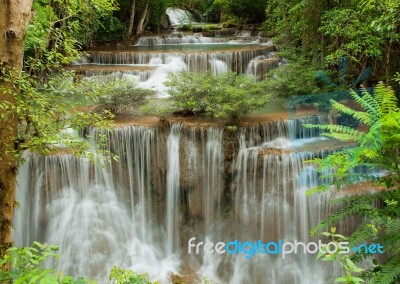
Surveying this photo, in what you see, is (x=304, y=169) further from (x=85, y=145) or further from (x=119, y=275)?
(x=119, y=275)

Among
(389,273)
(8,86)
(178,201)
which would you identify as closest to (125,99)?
(178,201)

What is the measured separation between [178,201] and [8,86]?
17.1 ft

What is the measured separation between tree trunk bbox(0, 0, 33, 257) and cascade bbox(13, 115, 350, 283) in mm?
3979

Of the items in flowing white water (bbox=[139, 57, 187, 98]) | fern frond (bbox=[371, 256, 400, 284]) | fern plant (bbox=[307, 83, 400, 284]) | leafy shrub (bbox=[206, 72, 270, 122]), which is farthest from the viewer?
flowing white water (bbox=[139, 57, 187, 98])

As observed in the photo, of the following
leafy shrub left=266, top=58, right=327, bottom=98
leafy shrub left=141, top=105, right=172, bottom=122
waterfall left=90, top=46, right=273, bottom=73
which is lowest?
leafy shrub left=141, top=105, right=172, bottom=122

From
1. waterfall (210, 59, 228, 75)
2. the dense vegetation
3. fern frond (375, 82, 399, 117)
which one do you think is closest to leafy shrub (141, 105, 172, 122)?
the dense vegetation

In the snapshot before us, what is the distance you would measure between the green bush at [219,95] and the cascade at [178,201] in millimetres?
455

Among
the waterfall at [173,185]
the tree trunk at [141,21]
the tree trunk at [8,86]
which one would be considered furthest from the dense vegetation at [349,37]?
the tree trunk at [141,21]

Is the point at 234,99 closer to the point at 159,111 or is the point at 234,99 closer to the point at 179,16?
A: the point at 159,111

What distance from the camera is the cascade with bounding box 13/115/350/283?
26.5 feet

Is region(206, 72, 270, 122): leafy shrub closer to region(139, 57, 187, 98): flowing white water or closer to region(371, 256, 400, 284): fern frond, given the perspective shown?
region(139, 57, 187, 98): flowing white water

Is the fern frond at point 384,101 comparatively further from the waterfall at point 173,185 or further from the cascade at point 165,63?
the cascade at point 165,63

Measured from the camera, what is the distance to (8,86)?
13.0 ft

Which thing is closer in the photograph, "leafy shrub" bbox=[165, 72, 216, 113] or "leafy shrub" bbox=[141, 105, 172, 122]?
"leafy shrub" bbox=[141, 105, 172, 122]
